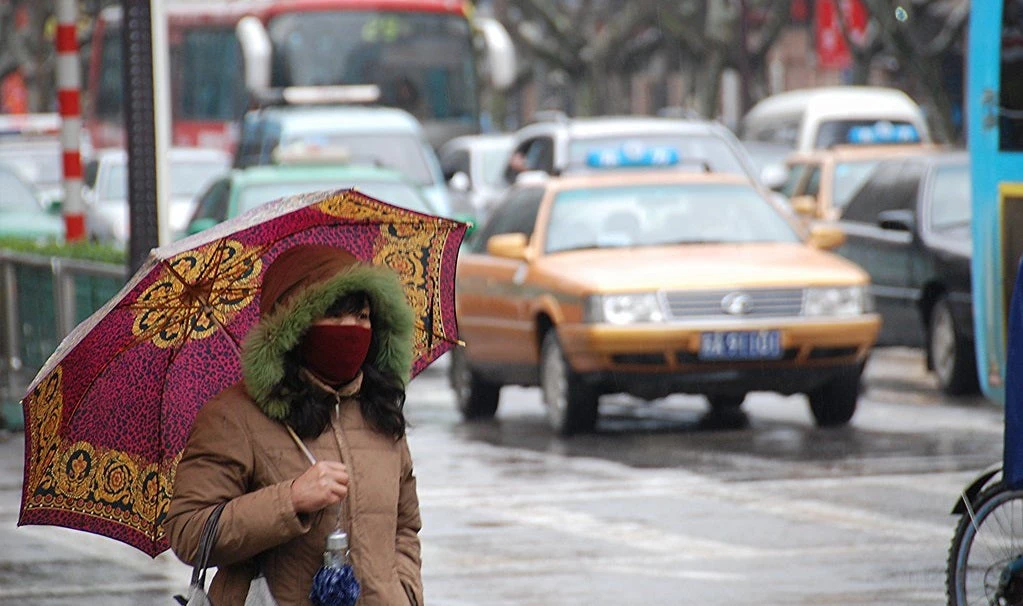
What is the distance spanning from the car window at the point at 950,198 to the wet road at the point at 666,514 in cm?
142

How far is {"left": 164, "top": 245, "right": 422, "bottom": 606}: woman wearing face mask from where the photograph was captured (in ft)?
12.2

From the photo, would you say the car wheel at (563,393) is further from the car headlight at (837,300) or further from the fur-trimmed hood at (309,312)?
the fur-trimmed hood at (309,312)

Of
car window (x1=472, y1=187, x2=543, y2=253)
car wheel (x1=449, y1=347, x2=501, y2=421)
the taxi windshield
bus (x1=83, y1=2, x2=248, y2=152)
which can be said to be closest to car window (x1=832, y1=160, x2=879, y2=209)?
car window (x1=472, y1=187, x2=543, y2=253)

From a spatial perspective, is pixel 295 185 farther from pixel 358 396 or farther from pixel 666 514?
pixel 358 396

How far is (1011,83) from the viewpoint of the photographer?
35.2 ft

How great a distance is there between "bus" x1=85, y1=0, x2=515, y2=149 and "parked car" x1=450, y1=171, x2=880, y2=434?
15.5 meters

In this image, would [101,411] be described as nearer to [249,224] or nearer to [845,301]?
[249,224]

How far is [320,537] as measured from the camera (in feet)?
12.4

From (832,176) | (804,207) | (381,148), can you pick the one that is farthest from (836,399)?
(381,148)

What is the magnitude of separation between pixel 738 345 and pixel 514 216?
2611 mm

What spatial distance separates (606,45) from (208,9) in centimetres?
1298

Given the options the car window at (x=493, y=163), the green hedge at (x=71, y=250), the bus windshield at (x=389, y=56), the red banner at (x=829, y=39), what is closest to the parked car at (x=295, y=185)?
the green hedge at (x=71, y=250)

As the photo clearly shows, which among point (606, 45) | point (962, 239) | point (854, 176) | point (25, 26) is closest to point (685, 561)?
point (962, 239)

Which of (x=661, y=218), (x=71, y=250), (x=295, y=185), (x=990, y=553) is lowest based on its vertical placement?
(x=295, y=185)
